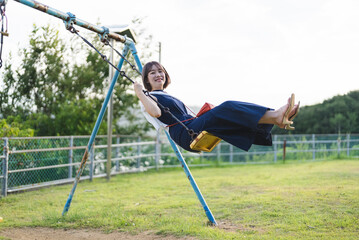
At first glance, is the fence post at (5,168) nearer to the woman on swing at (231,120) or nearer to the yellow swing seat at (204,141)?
the woman on swing at (231,120)

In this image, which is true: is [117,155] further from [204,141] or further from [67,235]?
[204,141]

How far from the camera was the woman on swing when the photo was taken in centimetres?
301

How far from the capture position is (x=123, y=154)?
9898mm

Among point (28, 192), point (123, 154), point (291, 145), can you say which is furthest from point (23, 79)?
point (291, 145)

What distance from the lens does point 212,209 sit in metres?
5.13

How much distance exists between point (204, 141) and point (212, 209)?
7.00ft

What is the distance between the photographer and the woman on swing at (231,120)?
3.01 m

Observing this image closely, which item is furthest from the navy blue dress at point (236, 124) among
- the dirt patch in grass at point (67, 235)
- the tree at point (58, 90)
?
the tree at point (58, 90)

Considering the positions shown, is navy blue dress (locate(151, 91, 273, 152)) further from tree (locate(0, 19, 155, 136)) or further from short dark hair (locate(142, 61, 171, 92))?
tree (locate(0, 19, 155, 136))

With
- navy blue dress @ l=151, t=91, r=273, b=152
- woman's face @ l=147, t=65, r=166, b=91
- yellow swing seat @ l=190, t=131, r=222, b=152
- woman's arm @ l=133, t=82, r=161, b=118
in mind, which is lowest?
yellow swing seat @ l=190, t=131, r=222, b=152

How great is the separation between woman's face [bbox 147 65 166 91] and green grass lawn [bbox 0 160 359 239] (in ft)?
5.04

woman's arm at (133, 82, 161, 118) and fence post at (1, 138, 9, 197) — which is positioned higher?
woman's arm at (133, 82, 161, 118)

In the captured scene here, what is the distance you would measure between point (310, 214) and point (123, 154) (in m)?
6.13

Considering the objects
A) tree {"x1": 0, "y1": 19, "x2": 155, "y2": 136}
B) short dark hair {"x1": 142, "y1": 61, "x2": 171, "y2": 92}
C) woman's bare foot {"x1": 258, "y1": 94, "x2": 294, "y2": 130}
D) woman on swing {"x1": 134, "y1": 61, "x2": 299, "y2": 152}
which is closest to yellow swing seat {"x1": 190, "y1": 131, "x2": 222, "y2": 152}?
woman on swing {"x1": 134, "y1": 61, "x2": 299, "y2": 152}
